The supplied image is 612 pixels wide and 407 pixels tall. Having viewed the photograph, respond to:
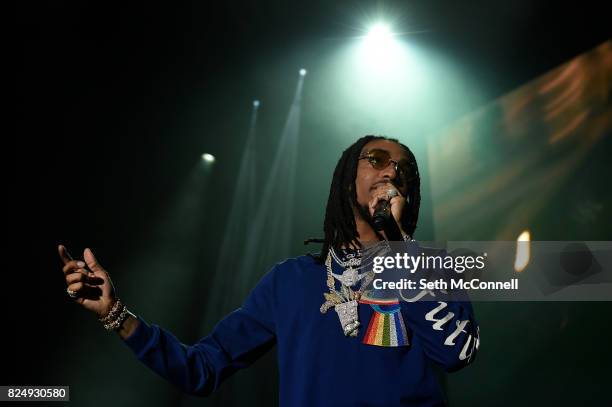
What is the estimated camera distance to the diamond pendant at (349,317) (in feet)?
4.67

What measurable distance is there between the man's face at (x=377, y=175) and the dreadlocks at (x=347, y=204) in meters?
0.03

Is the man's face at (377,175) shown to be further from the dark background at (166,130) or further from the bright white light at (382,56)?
the bright white light at (382,56)

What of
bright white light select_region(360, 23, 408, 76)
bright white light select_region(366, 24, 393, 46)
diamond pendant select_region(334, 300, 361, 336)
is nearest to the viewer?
diamond pendant select_region(334, 300, 361, 336)

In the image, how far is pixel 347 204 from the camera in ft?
6.36

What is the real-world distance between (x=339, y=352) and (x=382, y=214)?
464 millimetres

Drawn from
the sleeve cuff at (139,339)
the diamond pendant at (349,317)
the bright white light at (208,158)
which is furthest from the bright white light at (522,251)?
the bright white light at (208,158)

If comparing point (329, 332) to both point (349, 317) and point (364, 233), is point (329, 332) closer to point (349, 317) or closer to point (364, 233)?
point (349, 317)

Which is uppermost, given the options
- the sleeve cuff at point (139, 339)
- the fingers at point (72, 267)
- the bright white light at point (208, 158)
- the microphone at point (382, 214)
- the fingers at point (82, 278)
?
the bright white light at point (208, 158)

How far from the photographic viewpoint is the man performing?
1334 millimetres

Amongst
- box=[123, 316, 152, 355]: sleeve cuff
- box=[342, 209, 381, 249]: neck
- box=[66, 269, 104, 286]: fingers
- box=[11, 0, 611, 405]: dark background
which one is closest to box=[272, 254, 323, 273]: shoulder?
box=[342, 209, 381, 249]: neck

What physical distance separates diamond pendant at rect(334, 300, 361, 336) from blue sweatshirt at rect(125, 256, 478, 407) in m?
0.02

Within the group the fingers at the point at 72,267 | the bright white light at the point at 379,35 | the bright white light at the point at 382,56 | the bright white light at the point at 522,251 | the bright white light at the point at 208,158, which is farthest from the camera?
the bright white light at the point at 208,158

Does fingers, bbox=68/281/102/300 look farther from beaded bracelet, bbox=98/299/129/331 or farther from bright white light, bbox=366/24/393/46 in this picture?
bright white light, bbox=366/24/393/46

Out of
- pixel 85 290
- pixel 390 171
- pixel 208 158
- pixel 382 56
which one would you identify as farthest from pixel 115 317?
pixel 382 56
